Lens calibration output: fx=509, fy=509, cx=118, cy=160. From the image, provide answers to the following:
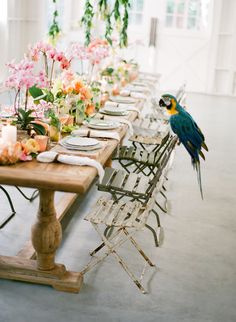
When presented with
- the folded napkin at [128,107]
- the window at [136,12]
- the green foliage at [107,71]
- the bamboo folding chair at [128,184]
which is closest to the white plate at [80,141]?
the bamboo folding chair at [128,184]

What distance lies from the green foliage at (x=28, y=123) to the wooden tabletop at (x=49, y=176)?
1.48 feet

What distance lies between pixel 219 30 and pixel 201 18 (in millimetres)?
532

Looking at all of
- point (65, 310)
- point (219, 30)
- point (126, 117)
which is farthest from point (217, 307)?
point (219, 30)

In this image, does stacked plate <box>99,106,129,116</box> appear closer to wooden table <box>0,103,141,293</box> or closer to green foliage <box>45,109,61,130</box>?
green foliage <box>45,109,61,130</box>

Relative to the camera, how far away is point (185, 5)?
1219 cm

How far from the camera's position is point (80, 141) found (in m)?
3.82

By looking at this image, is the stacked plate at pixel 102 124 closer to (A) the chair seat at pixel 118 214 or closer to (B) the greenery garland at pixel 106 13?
(A) the chair seat at pixel 118 214

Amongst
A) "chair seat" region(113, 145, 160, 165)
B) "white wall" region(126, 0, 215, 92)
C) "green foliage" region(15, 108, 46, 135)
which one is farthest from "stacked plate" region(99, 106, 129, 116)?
"white wall" region(126, 0, 215, 92)

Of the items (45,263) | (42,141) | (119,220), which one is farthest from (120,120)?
(45,263)

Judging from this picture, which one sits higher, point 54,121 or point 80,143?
point 54,121

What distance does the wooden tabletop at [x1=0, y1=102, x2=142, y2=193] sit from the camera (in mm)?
2967

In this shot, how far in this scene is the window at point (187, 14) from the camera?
40.0 ft

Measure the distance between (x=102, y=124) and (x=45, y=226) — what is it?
1.44m

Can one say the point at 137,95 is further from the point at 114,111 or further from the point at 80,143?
the point at 80,143
